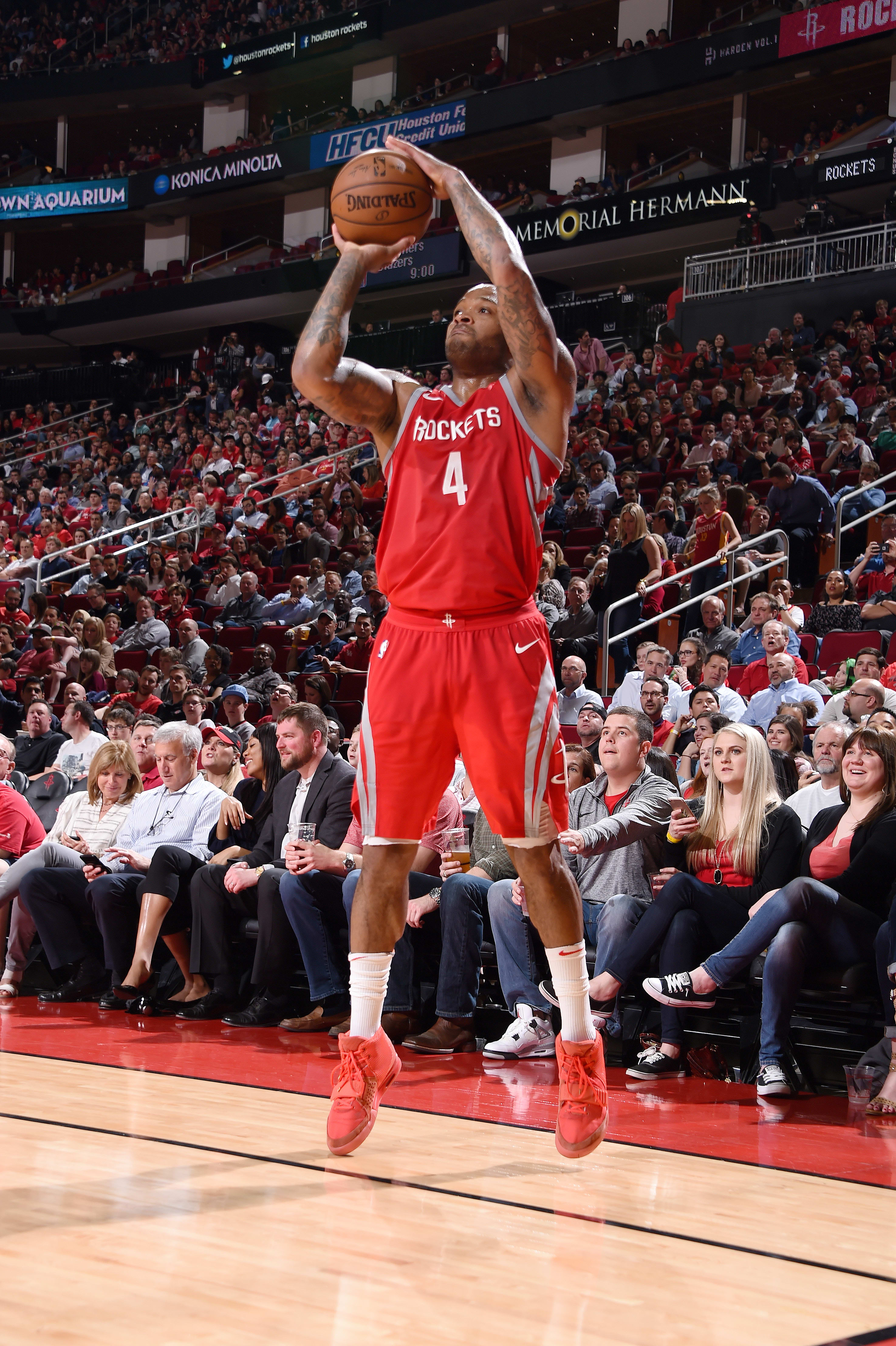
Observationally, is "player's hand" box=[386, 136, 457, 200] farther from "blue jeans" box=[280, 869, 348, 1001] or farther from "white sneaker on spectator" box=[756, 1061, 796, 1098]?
"blue jeans" box=[280, 869, 348, 1001]

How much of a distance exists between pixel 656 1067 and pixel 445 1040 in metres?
0.79

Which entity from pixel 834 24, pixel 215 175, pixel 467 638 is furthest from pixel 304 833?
pixel 215 175

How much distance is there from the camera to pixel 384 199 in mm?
2939

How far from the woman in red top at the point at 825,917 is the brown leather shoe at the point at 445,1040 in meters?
0.81

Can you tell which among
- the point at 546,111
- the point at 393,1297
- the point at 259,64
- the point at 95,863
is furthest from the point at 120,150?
the point at 393,1297

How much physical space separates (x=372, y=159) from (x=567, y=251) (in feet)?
61.7

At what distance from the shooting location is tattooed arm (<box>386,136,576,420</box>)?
9.18ft

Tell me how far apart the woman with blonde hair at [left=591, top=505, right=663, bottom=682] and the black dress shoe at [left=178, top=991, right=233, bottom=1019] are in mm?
4422

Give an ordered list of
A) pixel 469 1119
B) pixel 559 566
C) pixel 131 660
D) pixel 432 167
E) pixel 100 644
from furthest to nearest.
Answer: pixel 131 660
pixel 100 644
pixel 559 566
pixel 469 1119
pixel 432 167

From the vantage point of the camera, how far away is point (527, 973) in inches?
184

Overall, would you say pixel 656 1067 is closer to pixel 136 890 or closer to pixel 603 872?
pixel 603 872

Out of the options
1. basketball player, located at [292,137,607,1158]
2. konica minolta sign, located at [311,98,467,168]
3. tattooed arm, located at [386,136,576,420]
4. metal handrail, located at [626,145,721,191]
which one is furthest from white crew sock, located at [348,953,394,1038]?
konica minolta sign, located at [311,98,467,168]

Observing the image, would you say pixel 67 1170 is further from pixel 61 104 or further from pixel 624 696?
pixel 61 104

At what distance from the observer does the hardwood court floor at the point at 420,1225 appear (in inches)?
72.6
